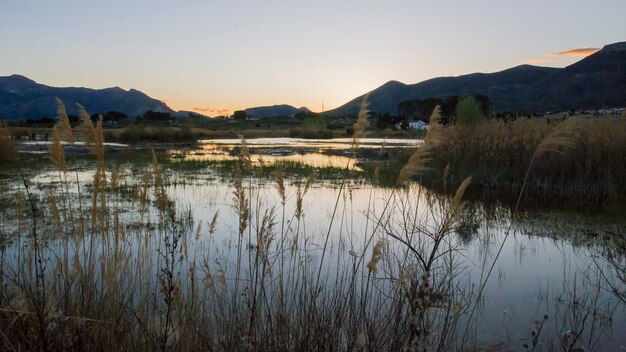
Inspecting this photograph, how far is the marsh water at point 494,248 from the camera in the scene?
4.59m

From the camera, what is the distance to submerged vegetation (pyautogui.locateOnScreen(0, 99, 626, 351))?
2.98 meters

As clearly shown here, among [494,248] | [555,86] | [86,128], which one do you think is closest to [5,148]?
[86,128]

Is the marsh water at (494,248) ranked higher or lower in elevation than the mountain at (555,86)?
lower

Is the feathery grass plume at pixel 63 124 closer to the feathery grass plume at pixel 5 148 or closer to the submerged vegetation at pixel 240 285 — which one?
the submerged vegetation at pixel 240 285

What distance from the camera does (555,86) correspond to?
13425 cm

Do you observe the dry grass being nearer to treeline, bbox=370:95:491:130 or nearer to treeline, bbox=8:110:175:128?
treeline, bbox=8:110:175:128

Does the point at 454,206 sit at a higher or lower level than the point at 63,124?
lower

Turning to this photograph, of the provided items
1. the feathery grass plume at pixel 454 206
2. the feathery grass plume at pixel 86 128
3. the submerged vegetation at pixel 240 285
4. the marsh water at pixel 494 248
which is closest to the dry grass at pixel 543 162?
the marsh water at pixel 494 248

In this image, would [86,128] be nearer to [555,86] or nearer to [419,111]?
[419,111]

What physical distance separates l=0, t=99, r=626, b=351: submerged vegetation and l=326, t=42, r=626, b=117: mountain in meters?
85.9

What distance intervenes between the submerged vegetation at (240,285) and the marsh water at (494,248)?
0.06 m

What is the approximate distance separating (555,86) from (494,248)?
14467 centimetres

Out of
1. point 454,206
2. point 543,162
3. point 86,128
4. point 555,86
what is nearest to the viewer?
point 454,206

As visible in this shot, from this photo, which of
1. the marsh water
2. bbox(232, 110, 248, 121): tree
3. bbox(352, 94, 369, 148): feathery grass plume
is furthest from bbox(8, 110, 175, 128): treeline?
bbox(352, 94, 369, 148): feathery grass plume
